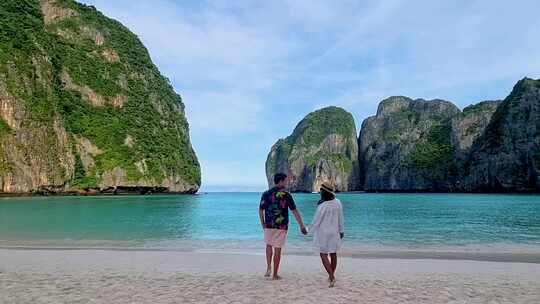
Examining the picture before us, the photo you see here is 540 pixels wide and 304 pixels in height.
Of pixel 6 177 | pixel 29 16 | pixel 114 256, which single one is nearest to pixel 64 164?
pixel 6 177

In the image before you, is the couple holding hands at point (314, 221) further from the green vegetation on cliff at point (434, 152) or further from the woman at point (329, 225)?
the green vegetation on cliff at point (434, 152)

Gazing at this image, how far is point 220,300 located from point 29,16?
373 ft

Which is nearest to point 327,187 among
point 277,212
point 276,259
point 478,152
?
point 277,212

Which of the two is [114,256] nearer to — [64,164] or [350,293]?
[350,293]

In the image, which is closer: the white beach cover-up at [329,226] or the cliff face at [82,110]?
the white beach cover-up at [329,226]

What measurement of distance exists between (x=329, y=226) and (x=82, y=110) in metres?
109

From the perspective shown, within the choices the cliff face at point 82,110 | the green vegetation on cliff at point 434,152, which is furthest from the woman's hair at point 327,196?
the green vegetation on cliff at point 434,152

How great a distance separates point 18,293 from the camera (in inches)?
285

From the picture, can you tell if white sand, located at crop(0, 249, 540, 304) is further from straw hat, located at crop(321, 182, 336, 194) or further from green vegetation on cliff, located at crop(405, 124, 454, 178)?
green vegetation on cliff, located at crop(405, 124, 454, 178)

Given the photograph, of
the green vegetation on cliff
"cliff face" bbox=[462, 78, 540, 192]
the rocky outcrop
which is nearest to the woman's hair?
"cliff face" bbox=[462, 78, 540, 192]

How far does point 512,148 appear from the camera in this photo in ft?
413

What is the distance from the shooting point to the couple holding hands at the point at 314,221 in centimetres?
816

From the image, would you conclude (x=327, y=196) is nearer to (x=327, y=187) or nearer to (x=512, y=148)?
(x=327, y=187)

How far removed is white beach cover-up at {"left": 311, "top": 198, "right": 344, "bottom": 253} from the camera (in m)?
8.13
